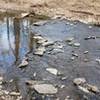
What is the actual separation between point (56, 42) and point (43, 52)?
1.00 metres

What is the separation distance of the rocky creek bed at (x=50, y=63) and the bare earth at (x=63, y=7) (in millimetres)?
1864

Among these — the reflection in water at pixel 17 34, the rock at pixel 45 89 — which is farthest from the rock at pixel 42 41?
the rock at pixel 45 89

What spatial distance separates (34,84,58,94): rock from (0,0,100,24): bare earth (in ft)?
20.5

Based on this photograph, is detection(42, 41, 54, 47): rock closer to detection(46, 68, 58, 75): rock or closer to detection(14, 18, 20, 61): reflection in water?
detection(14, 18, 20, 61): reflection in water

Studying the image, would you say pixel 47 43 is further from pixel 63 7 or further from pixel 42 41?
pixel 63 7

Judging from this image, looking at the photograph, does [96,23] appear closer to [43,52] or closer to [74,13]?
[74,13]

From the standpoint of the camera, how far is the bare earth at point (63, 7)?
481 inches

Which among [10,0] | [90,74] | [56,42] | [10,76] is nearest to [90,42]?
[56,42]

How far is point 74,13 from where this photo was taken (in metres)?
12.6

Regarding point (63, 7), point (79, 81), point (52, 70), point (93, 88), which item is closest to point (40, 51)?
point (52, 70)

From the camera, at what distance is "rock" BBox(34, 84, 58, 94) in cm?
559

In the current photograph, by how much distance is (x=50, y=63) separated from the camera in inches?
275

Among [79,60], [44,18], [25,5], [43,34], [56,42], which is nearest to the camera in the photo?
[79,60]

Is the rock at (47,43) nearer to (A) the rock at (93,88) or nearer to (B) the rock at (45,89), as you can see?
(B) the rock at (45,89)
